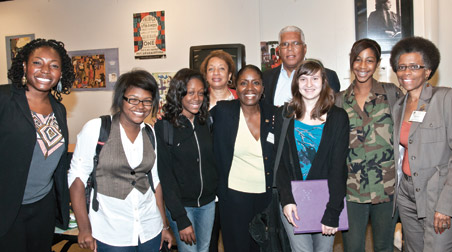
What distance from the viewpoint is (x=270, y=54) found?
497 centimetres

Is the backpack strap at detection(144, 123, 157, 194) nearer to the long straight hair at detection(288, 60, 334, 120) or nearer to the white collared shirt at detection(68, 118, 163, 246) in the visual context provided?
the white collared shirt at detection(68, 118, 163, 246)

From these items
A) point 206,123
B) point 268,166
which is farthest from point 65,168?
point 268,166

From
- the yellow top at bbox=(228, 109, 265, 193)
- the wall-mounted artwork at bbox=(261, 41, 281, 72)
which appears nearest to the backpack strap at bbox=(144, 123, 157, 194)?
the yellow top at bbox=(228, 109, 265, 193)

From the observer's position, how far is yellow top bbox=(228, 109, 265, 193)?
7.74 feet

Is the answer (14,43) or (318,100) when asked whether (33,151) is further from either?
(14,43)

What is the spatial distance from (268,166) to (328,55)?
2984 mm

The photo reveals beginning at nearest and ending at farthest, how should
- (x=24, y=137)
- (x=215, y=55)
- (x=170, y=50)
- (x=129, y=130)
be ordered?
(x=24, y=137), (x=129, y=130), (x=215, y=55), (x=170, y=50)

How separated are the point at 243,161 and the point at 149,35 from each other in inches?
154

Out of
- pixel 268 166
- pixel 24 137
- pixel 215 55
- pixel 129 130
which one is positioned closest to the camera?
pixel 24 137

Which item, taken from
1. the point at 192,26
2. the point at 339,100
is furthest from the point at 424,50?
the point at 192,26

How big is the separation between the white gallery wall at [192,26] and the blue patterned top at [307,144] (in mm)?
2970

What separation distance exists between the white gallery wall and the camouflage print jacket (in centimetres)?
260

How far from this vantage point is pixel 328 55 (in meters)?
4.75

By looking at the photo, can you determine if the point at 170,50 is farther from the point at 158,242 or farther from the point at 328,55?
the point at 158,242
